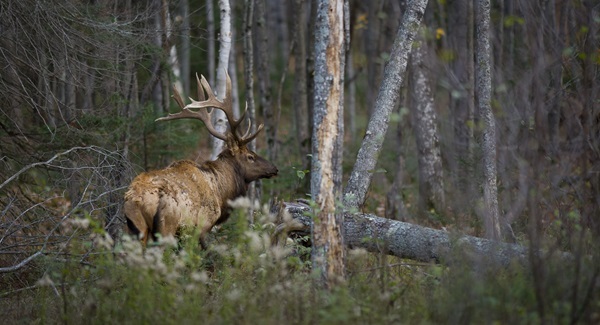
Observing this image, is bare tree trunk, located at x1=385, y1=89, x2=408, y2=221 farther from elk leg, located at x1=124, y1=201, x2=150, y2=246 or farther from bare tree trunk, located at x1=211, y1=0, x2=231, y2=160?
elk leg, located at x1=124, y1=201, x2=150, y2=246

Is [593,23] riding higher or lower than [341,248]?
higher

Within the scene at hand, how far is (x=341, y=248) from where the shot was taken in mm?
7293

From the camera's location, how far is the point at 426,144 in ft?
47.9

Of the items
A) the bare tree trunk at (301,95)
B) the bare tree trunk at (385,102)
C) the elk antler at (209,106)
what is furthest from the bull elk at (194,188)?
the bare tree trunk at (301,95)

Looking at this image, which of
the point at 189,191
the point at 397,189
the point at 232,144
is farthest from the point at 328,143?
the point at 397,189

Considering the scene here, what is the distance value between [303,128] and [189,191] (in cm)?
601

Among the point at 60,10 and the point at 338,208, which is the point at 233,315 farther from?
the point at 60,10

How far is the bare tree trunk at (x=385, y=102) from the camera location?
9.66 m

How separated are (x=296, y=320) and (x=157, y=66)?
7.52 meters

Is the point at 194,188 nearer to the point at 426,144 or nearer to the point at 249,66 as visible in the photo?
the point at 249,66

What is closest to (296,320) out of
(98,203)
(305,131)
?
(98,203)

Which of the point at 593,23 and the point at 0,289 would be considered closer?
the point at 593,23

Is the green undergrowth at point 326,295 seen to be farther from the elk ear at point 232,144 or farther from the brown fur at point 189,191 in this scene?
the elk ear at point 232,144

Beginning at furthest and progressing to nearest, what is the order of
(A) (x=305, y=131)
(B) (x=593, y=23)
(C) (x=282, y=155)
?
1. (C) (x=282, y=155)
2. (A) (x=305, y=131)
3. (B) (x=593, y=23)
